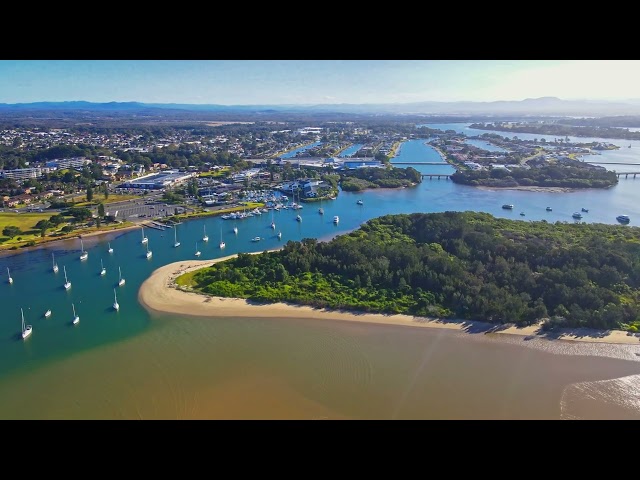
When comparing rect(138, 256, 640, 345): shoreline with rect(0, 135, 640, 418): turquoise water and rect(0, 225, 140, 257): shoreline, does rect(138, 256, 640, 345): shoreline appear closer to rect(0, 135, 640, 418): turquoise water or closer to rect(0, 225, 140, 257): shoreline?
rect(0, 135, 640, 418): turquoise water

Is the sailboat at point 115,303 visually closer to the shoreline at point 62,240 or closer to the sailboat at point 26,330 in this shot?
the sailboat at point 26,330

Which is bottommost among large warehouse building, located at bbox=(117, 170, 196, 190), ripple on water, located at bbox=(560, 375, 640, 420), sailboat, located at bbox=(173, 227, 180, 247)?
ripple on water, located at bbox=(560, 375, 640, 420)

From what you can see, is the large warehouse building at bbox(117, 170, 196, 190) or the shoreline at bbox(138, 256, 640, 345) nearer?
the shoreline at bbox(138, 256, 640, 345)

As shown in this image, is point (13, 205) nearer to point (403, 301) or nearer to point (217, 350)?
point (217, 350)

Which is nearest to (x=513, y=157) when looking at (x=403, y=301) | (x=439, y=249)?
(x=439, y=249)

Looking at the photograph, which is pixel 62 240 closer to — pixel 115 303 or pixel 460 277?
pixel 115 303

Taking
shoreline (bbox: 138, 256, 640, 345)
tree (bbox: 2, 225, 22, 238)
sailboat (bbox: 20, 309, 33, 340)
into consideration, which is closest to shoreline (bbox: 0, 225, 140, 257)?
tree (bbox: 2, 225, 22, 238)

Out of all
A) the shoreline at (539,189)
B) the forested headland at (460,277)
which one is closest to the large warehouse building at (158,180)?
the forested headland at (460,277)
